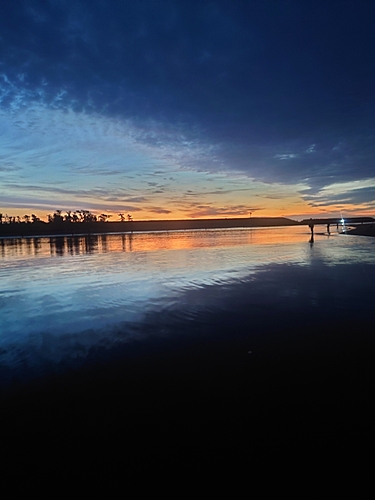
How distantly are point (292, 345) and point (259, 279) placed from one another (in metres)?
7.42

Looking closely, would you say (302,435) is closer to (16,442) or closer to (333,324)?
(16,442)

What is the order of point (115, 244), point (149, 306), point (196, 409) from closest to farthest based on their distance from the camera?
point (196, 409) < point (149, 306) < point (115, 244)

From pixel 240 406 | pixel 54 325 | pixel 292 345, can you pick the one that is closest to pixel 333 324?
pixel 292 345

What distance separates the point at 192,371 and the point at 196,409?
3.37ft

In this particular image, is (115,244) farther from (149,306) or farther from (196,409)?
(196,409)

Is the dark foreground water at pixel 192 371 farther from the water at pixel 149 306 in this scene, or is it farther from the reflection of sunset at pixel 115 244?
the reflection of sunset at pixel 115 244

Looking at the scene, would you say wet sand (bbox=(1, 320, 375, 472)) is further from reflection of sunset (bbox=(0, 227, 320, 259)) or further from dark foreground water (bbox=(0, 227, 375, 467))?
reflection of sunset (bbox=(0, 227, 320, 259))

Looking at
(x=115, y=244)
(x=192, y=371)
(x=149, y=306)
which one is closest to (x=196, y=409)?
(x=192, y=371)

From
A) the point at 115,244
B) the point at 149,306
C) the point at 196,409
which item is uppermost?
the point at 115,244

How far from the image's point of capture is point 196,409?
435 cm

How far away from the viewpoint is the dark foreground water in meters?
3.87

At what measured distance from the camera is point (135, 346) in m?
6.61

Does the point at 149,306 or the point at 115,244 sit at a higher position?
the point at 115,244

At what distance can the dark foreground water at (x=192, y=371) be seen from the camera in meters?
3.87
